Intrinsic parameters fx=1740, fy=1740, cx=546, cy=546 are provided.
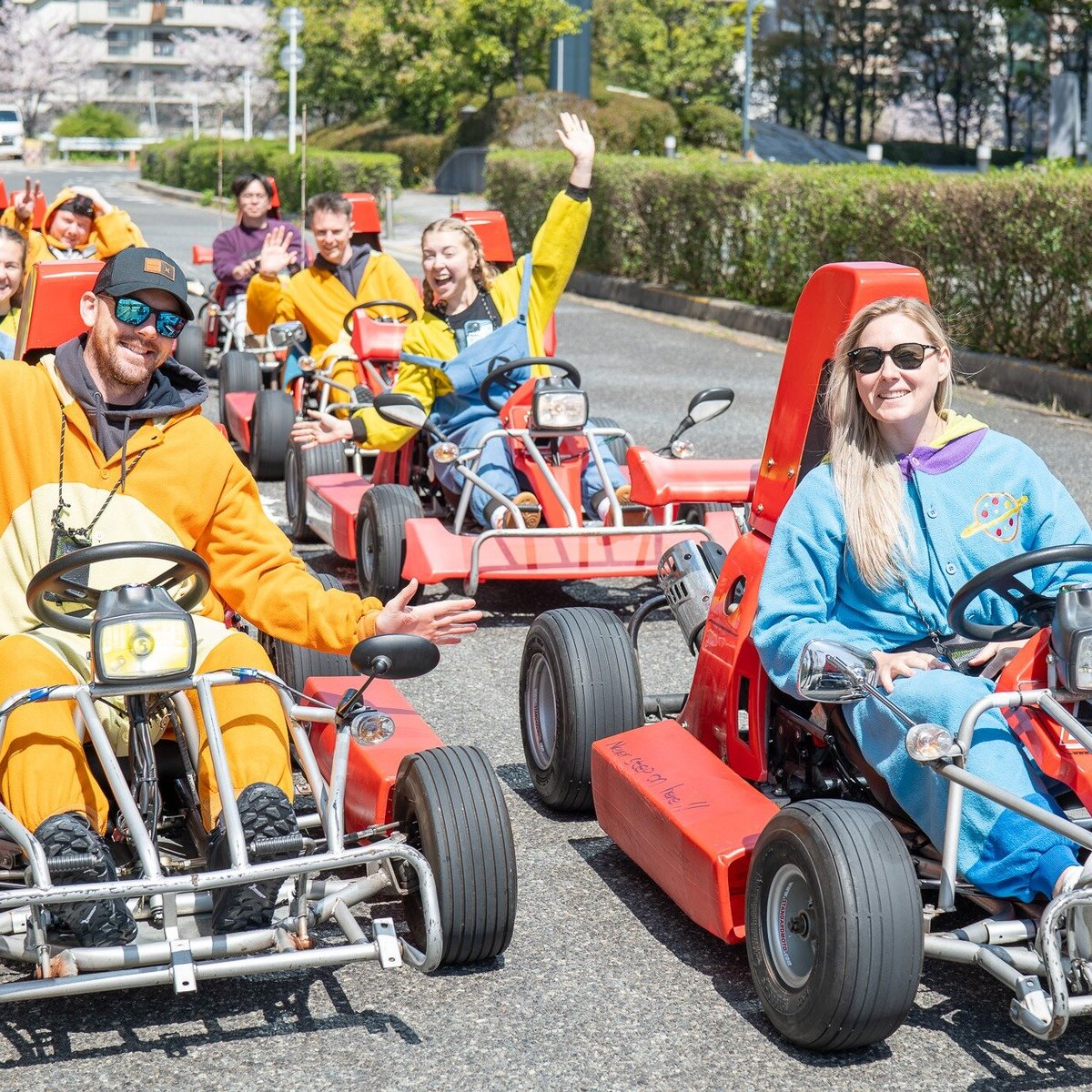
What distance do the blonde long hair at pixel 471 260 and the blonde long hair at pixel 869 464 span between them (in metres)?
3.49

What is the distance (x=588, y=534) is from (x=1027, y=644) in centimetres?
307

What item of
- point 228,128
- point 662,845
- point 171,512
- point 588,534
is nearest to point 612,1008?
point 662,845

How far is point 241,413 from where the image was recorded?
962 centimetres

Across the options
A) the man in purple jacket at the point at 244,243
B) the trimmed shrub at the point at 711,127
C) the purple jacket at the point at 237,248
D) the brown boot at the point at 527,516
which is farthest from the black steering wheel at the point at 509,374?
the trimmed shrub at the point at 711,127

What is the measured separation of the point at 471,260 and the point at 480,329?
11.3 inches

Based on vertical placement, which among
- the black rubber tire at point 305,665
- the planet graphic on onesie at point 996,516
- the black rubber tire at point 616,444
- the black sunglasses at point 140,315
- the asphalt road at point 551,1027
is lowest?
the asphalt road at point 551,1027

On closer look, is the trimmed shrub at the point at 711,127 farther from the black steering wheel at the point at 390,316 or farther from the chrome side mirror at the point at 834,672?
the chrome side mirror at the point at 834,672

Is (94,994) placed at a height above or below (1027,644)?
below

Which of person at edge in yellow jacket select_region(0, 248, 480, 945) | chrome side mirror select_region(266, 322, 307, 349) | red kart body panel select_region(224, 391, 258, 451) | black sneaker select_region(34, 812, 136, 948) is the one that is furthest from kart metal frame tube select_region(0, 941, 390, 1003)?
red kart body panel select_region(224, 391, 258, 451)

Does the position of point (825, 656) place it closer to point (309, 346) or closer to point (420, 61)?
point (309, 346)

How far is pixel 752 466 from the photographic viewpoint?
6.28 m

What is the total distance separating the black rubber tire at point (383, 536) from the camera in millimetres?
6770

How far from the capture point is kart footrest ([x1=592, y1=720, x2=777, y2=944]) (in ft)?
11.8

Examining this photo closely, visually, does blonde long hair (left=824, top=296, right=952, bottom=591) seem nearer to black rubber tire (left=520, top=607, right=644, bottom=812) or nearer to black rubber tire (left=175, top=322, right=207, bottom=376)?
black rubber tire (left=520, top=607, right=644, bottom=812)
